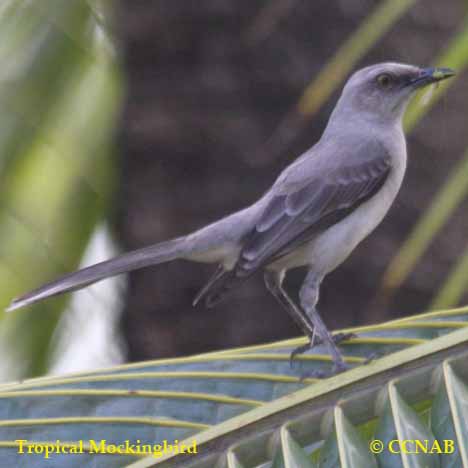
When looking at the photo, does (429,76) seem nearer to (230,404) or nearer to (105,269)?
(105,269)

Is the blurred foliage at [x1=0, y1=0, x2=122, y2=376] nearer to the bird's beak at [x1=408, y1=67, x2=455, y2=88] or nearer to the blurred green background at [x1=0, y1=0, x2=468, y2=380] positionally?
the blurred green background at [x1=0, y1=0, x2=468, y2=380]

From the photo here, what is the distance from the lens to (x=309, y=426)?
2316mm

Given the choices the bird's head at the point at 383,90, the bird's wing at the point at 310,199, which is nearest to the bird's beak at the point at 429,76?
the bird's head at the point at 383,90

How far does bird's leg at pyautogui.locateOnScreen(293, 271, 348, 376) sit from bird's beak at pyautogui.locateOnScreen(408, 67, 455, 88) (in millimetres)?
844

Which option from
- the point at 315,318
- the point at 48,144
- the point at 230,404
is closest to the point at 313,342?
the point at 315,318

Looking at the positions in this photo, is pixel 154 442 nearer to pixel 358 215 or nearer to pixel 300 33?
pixel 358 215

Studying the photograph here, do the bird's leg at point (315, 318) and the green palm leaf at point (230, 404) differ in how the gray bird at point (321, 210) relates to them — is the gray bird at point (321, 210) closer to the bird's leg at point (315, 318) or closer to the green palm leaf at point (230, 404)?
the bird's leg at point (315, 318)

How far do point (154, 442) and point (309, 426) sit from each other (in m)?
0.36

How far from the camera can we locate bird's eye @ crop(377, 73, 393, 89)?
152 inches

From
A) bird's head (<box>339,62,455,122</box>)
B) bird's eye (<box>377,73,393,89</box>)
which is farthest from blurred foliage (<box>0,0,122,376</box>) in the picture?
bird's eye (<box>377,73,393,89</box>)

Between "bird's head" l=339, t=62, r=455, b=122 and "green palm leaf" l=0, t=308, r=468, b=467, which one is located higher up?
"bird's head" l=339, t=62, r=455, b=122

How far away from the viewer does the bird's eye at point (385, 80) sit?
3.87m

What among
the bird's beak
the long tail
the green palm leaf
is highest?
the bird's beak

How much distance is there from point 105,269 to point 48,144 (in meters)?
1.99
